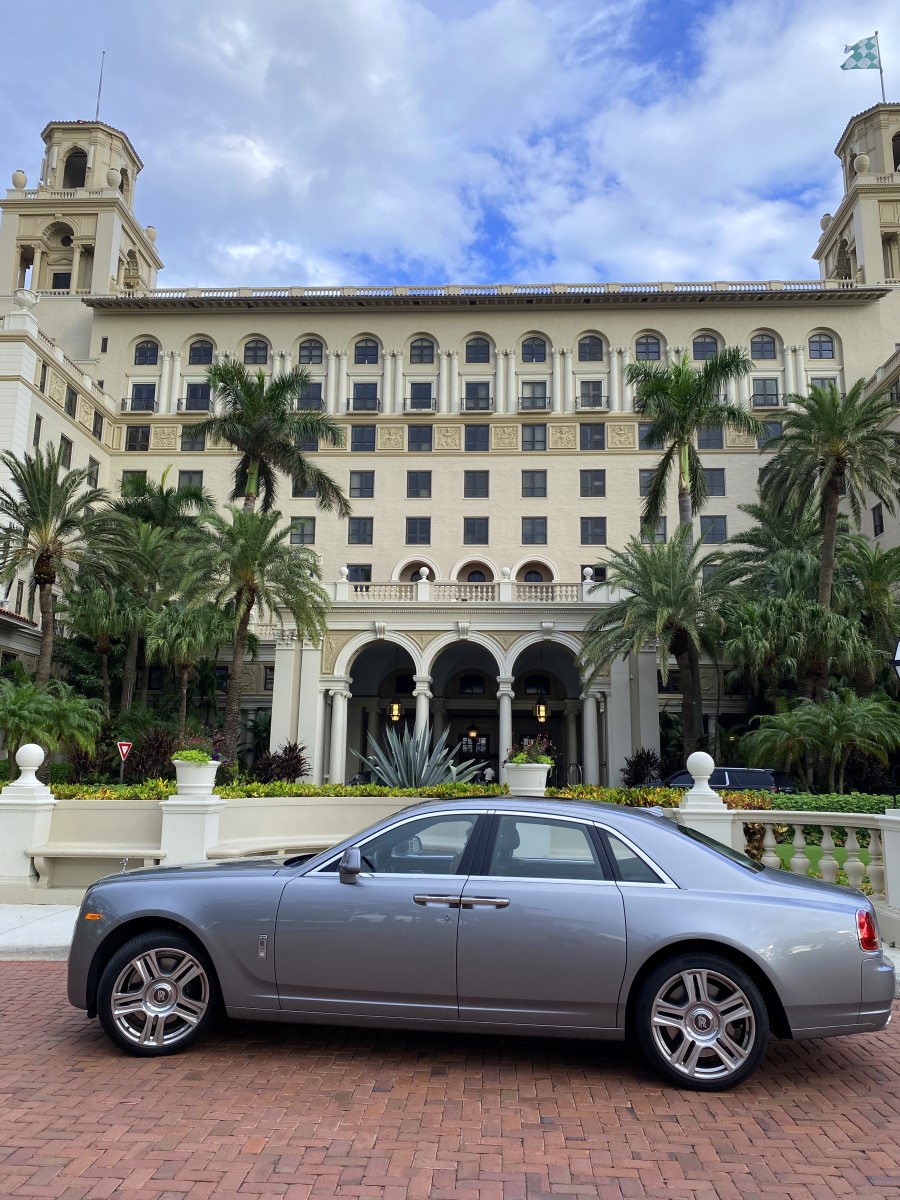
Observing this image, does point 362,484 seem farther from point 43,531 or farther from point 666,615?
point 666,615

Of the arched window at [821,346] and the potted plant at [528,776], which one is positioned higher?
the arched window at [821,346]

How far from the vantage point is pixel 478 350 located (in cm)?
4538

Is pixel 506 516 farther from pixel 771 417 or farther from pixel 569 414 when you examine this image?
pixel 771 417

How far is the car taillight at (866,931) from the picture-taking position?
5.15 meters

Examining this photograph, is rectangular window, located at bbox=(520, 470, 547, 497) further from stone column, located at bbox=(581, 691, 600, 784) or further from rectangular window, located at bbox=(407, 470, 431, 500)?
stone column, located at bbox=(581, 691, 600, 784)

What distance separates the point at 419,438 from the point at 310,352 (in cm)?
753

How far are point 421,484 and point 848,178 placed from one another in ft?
112

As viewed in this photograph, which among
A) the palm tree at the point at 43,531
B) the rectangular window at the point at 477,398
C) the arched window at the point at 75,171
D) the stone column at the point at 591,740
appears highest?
the arched window at the point at 75,171

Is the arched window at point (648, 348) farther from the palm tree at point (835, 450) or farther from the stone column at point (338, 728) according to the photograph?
the stone column at point (338, 728)

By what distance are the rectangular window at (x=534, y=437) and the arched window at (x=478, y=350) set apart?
4409mm

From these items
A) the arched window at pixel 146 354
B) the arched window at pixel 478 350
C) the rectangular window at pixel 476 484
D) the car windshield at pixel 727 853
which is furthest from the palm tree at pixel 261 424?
the car windshield at pixel 727 853

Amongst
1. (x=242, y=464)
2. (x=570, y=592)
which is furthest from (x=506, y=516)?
(x=242, y=464)

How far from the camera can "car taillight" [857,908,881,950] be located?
5.15 m

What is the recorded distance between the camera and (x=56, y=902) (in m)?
11.1
